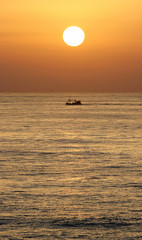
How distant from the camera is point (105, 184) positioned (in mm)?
28750

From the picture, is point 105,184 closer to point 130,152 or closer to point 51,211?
point 51,211

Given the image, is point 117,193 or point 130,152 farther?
point 130,152

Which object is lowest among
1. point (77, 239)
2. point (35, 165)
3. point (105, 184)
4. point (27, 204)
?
point (77, 239)

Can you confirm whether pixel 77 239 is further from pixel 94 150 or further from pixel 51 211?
pixel 94 150

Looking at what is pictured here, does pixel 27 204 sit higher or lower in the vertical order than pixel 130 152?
lower

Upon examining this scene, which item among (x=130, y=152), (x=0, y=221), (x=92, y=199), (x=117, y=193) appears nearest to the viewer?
(x=0, y=221)

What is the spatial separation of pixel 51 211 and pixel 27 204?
189cm

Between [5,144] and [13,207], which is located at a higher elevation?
[5,144]

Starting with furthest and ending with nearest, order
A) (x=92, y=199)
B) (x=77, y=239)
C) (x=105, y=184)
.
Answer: (x=105, y=184) → (x=92, y=199) → (x=77, y=239)

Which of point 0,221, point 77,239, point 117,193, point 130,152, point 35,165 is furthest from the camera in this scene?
point 130,152

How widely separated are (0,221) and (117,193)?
27.8ft

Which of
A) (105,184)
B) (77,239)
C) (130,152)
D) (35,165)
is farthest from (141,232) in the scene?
(130,152)

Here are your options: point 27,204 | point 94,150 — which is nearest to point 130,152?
point 94,150

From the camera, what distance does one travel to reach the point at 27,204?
76.8 ft
